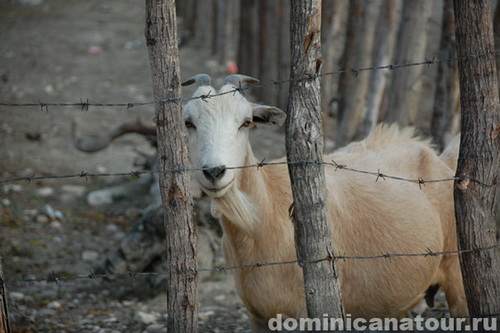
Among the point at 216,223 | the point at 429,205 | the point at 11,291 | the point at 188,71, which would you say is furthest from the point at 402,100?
the point at 188,71

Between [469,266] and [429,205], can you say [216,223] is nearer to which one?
[429,205]

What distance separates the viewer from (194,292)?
4430 mm

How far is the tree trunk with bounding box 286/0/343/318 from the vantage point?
4.25 metres

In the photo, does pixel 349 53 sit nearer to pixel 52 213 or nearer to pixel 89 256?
pixel 52 213

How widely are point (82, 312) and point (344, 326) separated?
342 cm

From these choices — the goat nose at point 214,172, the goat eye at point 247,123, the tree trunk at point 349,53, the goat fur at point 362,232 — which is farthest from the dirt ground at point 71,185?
the tree trunk at point 349,53

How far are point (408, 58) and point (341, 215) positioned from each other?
4.51 metres

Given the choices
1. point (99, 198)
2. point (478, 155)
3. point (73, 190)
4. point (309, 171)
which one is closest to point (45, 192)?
point (73, 190)

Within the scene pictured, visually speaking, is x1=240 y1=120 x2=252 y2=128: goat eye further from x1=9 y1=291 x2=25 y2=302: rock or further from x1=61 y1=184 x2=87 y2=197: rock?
x1=61 y1=184 x2=87 y2=197: rock

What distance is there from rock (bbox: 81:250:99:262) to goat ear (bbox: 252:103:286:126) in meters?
3.94

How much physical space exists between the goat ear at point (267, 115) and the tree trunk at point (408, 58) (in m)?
4.55

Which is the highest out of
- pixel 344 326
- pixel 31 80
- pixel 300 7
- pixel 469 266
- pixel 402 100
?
pixel 31 80

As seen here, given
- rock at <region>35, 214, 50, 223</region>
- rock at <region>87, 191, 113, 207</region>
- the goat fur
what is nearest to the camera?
the goat fur

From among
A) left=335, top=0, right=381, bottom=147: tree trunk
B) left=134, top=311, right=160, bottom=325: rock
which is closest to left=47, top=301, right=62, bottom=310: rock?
left=134, top=311, right=160, bottom=325: rock
